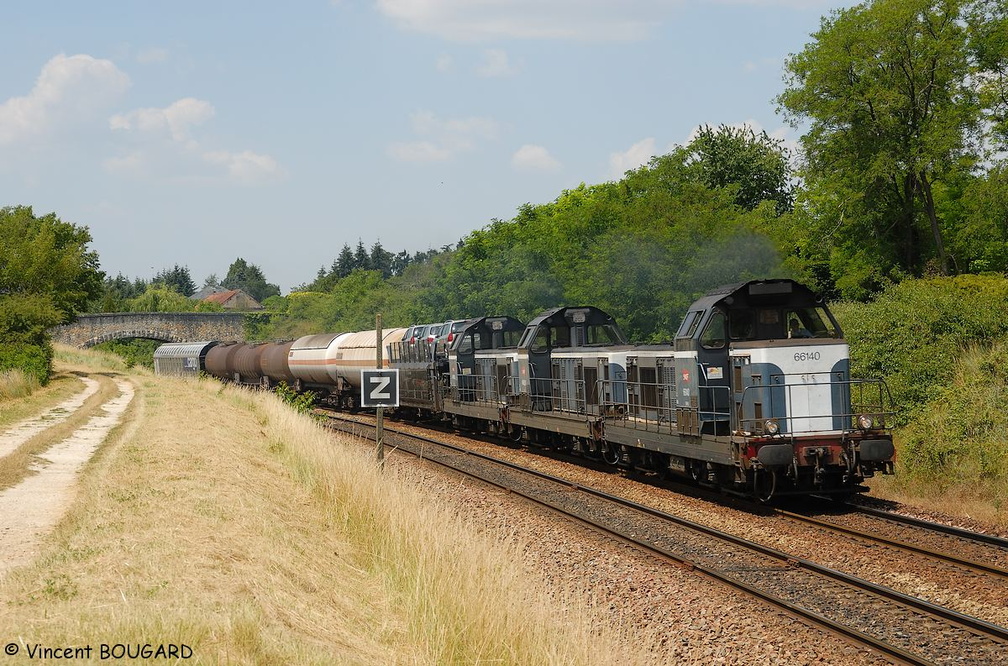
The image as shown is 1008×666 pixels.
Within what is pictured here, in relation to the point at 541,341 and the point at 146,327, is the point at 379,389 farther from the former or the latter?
the point at 146,327

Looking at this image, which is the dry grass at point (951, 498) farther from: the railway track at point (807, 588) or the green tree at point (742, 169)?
the green tree at point (742, 169)

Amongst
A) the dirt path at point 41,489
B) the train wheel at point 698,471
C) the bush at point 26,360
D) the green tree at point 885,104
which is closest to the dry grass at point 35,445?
the dirt path at point 41,489

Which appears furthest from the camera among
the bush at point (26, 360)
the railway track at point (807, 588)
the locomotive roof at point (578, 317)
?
the bush at point (26, 360)

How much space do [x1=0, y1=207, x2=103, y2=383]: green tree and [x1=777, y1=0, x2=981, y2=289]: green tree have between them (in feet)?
112

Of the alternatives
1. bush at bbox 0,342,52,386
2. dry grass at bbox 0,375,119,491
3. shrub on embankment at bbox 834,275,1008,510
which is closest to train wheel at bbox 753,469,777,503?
→ shrub on embankment at bbox 834,275,1008,510

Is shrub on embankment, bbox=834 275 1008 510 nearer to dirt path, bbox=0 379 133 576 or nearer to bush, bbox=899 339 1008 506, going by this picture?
bush, bbox=899 339 1008 506

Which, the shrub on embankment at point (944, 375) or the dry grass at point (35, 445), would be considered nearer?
the shrub on embankment at point (944, 375)

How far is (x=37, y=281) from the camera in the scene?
47.0m

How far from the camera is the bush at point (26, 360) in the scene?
41.3m

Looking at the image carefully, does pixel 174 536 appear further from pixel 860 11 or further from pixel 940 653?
pixel 860 11

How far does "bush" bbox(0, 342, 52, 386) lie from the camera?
41.3 metres

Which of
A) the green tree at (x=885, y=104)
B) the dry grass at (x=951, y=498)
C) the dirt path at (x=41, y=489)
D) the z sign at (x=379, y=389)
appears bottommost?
the dry grass at (x=951, y=498)

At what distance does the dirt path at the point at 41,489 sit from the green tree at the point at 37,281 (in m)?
14.9

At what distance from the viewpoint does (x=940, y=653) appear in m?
8.42
